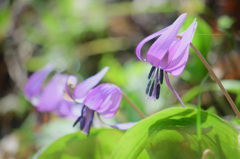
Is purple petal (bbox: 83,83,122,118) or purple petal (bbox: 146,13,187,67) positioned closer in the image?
purple petal (bbox: 146,13,187,67)

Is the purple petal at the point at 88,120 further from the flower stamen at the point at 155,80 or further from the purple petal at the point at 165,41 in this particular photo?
the purple petal at the point at 165,41

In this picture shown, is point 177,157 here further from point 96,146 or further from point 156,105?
point 156,105

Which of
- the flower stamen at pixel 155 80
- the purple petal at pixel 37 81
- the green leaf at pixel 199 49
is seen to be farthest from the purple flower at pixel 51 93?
the green leaf at pixel 199 49

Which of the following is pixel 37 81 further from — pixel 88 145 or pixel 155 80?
pixel 155 80

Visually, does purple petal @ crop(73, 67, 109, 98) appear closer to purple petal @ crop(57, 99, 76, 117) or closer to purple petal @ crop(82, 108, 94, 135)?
purple petal @ crop(82, 108, 94, 135)

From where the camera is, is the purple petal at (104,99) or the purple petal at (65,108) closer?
the purple petal at (104,99)

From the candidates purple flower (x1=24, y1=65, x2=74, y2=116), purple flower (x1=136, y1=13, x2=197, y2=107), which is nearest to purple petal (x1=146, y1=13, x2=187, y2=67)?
purple flower (x1=136, y1=13, x2=197, y2=107)

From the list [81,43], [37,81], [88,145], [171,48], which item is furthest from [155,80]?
[81,43]
